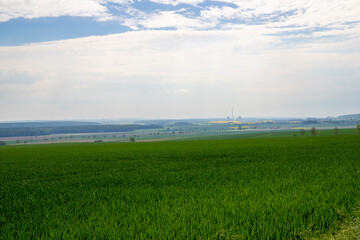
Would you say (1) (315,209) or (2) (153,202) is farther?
(2) (153,202)

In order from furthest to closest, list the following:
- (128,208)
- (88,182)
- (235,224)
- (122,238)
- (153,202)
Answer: (88,182) < (153,202) < (128,208) < (235,224) < (122,238)

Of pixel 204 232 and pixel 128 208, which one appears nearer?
pixel 204 232

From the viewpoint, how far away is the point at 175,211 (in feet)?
26.4

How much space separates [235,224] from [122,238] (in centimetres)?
266

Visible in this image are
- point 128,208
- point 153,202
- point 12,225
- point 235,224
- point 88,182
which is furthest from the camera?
point 88,182

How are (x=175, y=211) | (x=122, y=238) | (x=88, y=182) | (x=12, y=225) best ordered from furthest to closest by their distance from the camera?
(x=88, y=182) → (x=175, y=211) → (x=12, y=225) → (x=122, y=238)

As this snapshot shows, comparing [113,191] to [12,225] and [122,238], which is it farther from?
[122,238]

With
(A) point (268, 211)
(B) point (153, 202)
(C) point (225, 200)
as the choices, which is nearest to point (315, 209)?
(A) point (268, 211)

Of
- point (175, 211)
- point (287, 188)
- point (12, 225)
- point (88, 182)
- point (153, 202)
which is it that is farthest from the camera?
point (88, 182)

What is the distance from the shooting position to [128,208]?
886cm

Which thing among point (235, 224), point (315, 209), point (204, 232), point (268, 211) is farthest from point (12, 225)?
point (315, 209)

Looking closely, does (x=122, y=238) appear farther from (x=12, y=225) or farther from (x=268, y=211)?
(x=268, y=211)

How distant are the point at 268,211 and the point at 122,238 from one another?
13.2ft

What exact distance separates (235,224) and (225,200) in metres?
2.25
